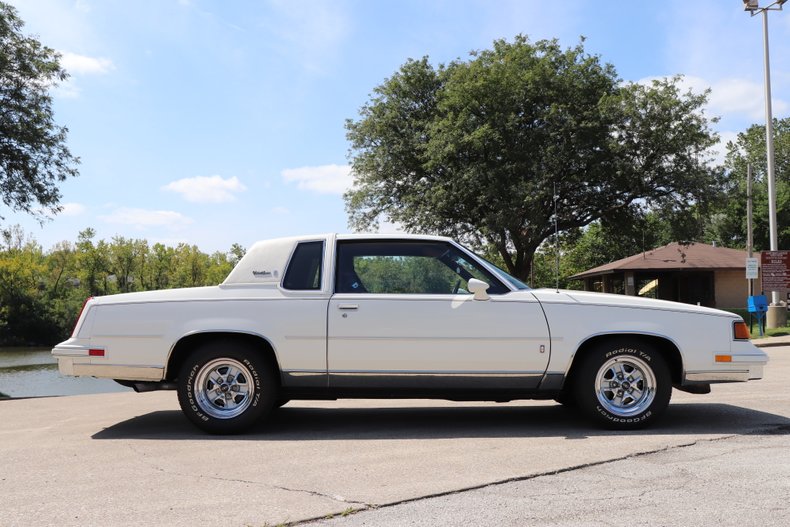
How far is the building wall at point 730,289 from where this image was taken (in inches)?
1784

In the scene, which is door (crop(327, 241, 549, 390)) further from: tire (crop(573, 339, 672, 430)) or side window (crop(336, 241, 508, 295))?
tire (crop(573, 339, 672, 430))

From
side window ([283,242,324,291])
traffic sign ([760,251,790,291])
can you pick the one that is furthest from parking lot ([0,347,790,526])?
traffic sign ([760,251,790,291])

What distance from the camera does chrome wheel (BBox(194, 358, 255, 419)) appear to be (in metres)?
6.11

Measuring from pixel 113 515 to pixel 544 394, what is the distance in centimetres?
363

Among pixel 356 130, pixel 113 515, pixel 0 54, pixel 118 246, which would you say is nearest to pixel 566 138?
pixel 356 130

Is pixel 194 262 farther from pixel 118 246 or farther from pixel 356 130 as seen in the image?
pixel 356 130

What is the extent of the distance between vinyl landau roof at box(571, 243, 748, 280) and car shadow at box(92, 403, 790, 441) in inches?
1466

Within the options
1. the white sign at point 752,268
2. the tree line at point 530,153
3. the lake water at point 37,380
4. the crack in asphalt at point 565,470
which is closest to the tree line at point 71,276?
the lake water at point 37,380

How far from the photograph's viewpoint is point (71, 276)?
284 ft

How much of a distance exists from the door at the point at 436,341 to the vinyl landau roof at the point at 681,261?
38569mm

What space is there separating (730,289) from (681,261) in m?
4.12

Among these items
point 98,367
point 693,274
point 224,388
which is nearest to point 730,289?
point 693,274

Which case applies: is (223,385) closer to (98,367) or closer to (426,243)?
(98,367)

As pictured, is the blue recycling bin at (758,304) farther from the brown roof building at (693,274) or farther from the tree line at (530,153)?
the brown roof building at (693,274)
